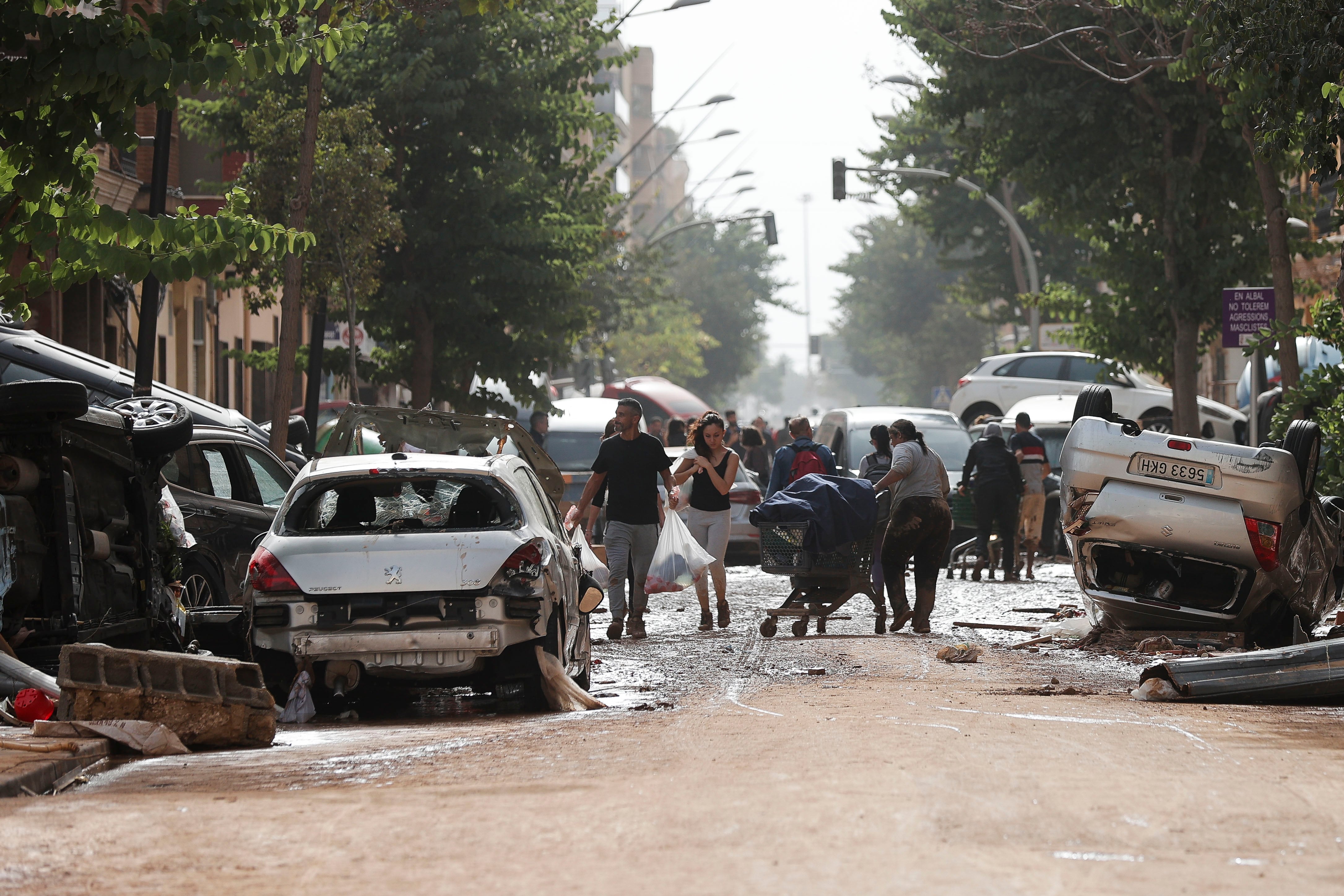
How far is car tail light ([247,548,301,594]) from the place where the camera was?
29.6 feet

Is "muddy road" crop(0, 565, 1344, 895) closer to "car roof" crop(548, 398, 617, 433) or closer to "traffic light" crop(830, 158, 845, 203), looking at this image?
"car roof" crop(548, 398, 617, 433)

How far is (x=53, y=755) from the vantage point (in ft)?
23.0

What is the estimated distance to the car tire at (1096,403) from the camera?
12914 mm

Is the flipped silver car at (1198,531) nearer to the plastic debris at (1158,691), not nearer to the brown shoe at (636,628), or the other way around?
the plastic debris at (1158,691)

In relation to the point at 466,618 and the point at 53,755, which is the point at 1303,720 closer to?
the point at 466,618

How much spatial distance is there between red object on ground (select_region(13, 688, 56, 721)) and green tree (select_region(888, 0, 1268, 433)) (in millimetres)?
16263

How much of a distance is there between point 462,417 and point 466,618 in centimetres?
782

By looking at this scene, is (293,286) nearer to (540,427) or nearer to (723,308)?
(540,427)

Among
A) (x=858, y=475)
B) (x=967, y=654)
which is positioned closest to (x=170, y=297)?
(x=858, y=475)

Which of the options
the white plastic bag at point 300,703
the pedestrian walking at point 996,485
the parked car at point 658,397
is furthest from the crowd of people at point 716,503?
the parked car at point 658,397

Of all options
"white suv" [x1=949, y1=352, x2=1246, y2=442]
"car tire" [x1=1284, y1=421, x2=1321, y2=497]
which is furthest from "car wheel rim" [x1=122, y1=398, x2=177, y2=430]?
Answer: "white suv" [x1=949, y1=352, x2=1246, y2=442]

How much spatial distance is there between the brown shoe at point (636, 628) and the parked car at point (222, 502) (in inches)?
110

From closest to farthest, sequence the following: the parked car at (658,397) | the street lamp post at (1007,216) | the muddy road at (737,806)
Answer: the muddy road at (737,806)
the street lamp post at (1007,216)
the parked car at (658,397)

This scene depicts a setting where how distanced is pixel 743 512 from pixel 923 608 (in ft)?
24.4
